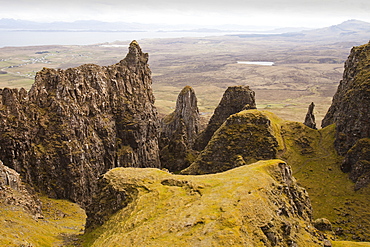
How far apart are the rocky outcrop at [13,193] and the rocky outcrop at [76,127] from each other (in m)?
18.1

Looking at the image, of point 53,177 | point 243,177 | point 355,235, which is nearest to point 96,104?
point 53,177

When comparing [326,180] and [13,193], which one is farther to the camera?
[326,180]

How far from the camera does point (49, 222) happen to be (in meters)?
75.2

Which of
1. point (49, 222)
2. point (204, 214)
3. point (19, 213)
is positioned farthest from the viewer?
point (49, 222)

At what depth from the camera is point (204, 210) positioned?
49.8 meters

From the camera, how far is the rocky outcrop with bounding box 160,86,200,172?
454 ft

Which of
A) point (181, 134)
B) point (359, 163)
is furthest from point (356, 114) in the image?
point (181, 134)

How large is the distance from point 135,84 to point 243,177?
80.7 meters

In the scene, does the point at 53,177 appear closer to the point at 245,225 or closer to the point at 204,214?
the point at 204,214

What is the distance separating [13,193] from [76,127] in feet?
114

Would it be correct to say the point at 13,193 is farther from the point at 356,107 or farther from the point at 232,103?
the point at 356,107

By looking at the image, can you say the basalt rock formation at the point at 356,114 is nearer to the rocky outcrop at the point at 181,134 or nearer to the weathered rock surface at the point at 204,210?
the weathered rock surface at the point at 204,210

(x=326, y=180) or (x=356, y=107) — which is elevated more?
(x=356, y=107)

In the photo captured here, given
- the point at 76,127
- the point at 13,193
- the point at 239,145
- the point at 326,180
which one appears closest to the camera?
the point at 13,193
